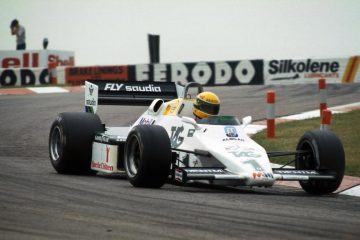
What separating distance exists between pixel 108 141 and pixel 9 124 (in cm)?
767

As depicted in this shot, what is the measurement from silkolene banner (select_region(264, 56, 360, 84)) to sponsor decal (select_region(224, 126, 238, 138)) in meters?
17.6

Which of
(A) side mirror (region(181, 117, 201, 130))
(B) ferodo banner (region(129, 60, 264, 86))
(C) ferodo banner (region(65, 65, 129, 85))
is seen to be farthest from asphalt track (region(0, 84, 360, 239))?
(C) ferodo banner (region(65, 65, 129, 85))

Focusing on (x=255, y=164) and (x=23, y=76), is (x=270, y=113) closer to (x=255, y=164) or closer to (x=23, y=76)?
(x=255, y=164)

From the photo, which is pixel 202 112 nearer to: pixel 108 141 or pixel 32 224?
pixel 108 141

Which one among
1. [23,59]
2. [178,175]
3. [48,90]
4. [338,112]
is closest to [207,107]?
[178,175]

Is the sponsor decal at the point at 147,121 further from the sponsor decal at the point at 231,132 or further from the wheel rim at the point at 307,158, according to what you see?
the wheel rim at the point at 307,158

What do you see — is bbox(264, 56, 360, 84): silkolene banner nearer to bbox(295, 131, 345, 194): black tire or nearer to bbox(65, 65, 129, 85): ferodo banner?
bbox(65, 65, 129, 85): ferodo banner

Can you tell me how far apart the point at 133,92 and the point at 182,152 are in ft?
10.2

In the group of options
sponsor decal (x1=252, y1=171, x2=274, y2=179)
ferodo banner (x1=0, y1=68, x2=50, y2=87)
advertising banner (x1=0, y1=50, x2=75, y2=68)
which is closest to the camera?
sponsor decal (x1=252, y1=171, x2=274, y2=179)

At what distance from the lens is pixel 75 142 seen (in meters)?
14.1

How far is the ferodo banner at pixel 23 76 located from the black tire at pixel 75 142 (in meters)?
17.7

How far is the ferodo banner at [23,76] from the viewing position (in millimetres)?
31703

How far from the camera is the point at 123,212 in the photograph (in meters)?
9.55

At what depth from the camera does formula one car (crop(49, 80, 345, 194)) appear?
11.9m
